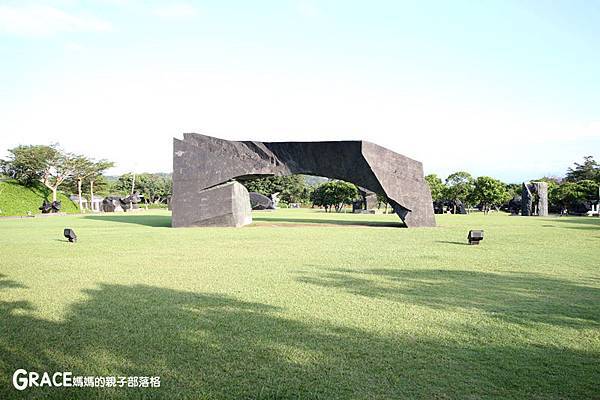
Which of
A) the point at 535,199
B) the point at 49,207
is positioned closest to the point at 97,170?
the point at 49,207

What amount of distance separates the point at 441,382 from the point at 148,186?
75.5 metres

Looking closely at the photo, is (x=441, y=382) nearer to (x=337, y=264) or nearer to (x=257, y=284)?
(x=257, y=284)

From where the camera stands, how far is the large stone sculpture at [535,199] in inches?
1401

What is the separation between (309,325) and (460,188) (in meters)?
42.1

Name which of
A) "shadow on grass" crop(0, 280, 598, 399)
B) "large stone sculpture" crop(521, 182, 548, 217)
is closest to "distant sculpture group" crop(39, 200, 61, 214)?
"shadow on grass" crop(0, 280, 598, 399)

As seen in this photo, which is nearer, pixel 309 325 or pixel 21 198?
pixel 309 325

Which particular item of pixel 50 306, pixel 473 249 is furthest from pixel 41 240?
pixel 473 249

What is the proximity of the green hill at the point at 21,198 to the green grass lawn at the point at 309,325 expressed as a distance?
36418mm

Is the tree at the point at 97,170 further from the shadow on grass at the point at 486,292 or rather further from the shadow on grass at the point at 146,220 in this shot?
the shadow on grass at the point at 486,292

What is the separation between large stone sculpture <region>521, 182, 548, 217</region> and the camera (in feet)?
117

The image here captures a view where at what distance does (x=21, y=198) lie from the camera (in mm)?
42656

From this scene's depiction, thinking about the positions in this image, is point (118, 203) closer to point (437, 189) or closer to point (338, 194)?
point (338, 194)

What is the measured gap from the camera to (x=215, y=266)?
9039 millimetres

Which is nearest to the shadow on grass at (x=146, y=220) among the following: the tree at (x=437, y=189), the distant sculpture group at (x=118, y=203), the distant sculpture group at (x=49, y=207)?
the distant sculpture group at (x=49, y=207)
